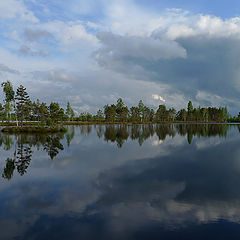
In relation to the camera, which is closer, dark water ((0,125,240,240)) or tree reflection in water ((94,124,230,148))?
dark water ((0,125,240,240))

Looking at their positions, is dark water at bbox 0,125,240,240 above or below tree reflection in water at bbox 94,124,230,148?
below

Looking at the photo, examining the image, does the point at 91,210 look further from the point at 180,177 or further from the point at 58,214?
→ the point at 180,177

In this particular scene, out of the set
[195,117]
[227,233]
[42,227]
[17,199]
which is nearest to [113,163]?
[17,199]

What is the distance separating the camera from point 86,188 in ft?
48.8

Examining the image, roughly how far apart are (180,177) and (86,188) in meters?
8.30

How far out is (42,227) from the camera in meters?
9.51

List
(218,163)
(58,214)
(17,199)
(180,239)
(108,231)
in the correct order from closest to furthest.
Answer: (180,239)
(108,231)
(58,214)
(17,199)
(218,163)

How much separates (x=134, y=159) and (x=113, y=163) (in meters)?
3.36

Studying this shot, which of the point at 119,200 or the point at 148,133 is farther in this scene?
the point at 148,133

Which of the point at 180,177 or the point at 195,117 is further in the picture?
the point at 195,117

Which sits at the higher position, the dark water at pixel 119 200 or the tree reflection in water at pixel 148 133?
the tree reflection in water at pixel 148 133

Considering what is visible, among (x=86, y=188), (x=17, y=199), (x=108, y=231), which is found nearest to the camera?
(x=108, y=231)

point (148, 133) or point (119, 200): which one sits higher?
point (148, 133)

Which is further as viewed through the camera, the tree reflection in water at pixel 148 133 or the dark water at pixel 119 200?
the tree reflection in water at pixel 148 133
